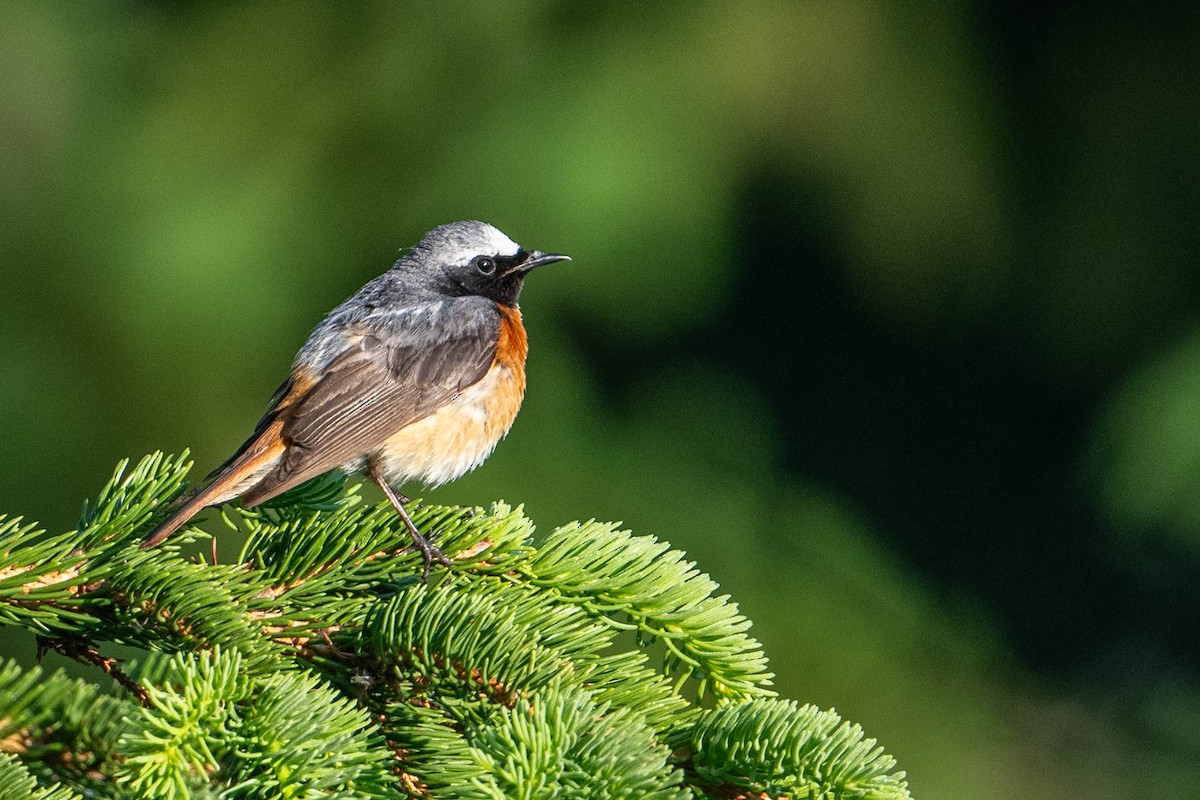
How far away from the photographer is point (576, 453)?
5387mm

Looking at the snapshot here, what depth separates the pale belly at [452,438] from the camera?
161 inches

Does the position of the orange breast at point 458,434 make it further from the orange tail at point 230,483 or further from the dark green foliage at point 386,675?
the dark green foliage at point 386,675

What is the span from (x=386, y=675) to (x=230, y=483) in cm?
116

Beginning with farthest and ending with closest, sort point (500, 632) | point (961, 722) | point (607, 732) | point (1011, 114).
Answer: point (1011, 114), point (961, 722), point (500, 632), point (607, 732)

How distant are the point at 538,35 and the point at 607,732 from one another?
417 centimetres

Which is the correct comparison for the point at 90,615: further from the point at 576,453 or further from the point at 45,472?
the point at 45,472

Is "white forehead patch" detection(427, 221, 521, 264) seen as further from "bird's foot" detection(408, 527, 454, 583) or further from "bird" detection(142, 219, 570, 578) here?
"bird's foot" detection(408, 527, 454, 583)

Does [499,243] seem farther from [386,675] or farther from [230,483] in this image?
[386,675]

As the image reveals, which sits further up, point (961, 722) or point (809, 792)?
point (961, 722)

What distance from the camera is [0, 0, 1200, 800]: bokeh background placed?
5168mm

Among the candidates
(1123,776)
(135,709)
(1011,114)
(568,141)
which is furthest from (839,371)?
(135,709)

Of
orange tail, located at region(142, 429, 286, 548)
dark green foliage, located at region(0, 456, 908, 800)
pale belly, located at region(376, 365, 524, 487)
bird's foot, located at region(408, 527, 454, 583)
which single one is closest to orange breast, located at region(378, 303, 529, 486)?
pale belly, located at region(376, 365, 524, 487)

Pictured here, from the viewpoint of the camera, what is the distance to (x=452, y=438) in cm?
413

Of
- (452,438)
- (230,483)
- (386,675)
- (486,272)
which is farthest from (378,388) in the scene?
(386,675)
